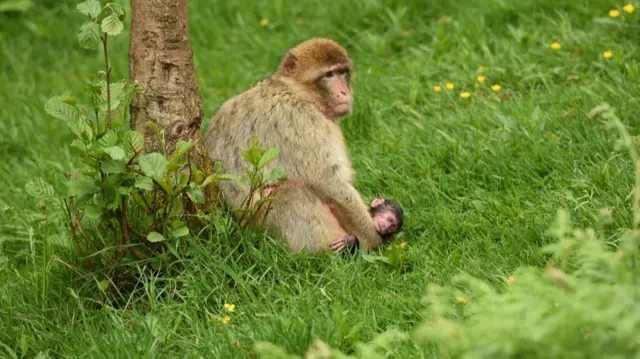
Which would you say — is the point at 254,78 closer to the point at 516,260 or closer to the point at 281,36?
the point at 281,36

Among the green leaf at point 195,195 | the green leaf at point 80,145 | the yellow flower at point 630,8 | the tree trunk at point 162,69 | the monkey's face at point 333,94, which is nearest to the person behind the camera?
the green leaf at point 80,145

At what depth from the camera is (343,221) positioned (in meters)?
5.29

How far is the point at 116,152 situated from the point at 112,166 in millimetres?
189

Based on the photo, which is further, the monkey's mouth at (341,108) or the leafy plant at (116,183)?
the monkey's mouth at (341,108)

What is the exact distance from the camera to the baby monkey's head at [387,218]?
5215 mm

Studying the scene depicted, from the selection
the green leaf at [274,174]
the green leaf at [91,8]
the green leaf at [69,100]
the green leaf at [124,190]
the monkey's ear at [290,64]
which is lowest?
the green leaf at [274,174]

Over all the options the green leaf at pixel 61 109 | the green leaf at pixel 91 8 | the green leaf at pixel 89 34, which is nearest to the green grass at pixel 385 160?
the green leaf at pixel 61 109

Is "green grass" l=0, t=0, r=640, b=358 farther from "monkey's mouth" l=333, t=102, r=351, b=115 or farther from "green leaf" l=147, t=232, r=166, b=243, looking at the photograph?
"monkey's mouth" l=333, t=102, r=351, b=115

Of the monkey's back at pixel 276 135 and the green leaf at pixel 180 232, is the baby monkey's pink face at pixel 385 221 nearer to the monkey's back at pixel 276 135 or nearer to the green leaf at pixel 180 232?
the monkey's back at pixel 276 135

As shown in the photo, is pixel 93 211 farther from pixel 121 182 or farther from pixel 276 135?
pixel 276 135

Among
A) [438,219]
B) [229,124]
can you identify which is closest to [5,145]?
[229,124]

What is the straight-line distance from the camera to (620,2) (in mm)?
7289

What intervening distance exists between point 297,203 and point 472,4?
3.49m

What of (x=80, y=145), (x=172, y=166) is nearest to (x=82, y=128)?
(x=80, y=145)
